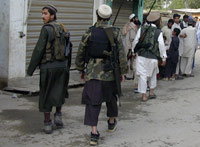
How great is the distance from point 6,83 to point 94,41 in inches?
153

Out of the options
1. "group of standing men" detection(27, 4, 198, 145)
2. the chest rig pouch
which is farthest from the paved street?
the chest rig pouch

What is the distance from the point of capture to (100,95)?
17.3 feet

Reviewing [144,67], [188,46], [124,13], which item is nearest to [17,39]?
[144,67]

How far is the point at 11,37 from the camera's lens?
866cm

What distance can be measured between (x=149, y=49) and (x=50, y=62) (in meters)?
2.80

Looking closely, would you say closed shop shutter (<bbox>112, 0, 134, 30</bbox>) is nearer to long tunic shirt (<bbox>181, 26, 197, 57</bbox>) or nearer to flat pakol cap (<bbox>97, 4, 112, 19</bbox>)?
long tunic shirt (<bbox>181, 26, 197, 57</bbox>)

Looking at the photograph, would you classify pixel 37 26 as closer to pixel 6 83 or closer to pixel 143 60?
pixel 6 83

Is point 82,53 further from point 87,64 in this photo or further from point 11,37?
point 11,37

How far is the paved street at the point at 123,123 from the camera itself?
5.38 m

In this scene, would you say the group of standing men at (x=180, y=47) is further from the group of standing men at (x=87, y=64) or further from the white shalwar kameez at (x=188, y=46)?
the group of standing men at (x=87, y=64)

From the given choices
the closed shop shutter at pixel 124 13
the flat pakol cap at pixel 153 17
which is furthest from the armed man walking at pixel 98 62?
the closed shop shutter at pixel 124 13

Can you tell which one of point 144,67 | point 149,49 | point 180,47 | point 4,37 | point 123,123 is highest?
point 4,37

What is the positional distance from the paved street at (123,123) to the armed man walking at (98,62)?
472 mm

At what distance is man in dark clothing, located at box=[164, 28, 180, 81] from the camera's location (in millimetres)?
10505
